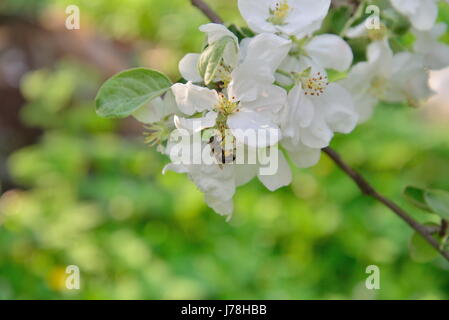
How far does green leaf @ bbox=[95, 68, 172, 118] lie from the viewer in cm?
67

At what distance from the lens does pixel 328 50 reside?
729 millimetres

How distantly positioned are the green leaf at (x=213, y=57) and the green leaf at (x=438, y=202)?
0.33m

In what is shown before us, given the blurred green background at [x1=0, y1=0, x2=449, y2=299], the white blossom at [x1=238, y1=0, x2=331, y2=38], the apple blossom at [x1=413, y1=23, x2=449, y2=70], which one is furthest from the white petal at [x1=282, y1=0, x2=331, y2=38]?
the blurred green background at [x1=0, y1=0, x2=449, y2=299]

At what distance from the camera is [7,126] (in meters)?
3.26

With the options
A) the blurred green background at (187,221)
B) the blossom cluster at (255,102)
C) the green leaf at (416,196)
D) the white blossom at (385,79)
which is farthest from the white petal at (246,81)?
the blurred green background at (187,221)

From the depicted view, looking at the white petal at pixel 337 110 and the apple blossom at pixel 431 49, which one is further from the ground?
the apple blossom at pixel 431 49

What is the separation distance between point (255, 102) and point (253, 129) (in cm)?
4

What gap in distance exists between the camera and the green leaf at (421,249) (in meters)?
0.85

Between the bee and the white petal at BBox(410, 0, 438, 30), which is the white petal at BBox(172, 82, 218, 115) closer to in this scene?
the bee

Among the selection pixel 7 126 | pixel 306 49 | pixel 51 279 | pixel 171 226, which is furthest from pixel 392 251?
pixel 7 126

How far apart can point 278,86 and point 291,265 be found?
165cm

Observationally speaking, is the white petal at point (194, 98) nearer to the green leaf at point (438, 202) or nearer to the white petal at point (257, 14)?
the white petal at point (257, 14)
